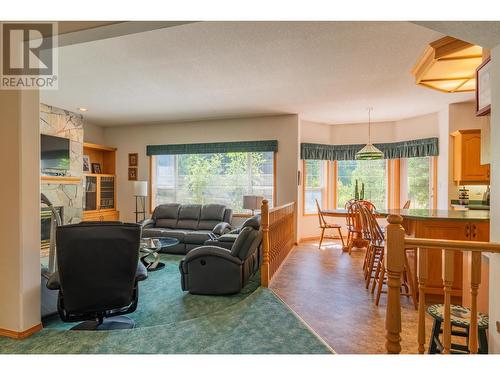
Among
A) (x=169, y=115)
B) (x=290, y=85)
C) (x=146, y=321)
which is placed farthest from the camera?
(x=169, y=115)

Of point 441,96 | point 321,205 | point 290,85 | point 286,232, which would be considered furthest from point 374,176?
point 290,85

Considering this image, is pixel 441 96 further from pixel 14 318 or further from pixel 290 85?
pixel 14 318

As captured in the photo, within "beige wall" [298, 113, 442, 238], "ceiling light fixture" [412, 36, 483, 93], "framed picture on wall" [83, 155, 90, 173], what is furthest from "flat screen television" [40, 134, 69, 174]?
"ceiling light fixture" [412, 36, 483, 93]

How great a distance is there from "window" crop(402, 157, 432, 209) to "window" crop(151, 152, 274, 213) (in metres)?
3.08

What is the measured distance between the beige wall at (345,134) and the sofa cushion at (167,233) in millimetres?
2653

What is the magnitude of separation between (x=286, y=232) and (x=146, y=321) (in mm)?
2681

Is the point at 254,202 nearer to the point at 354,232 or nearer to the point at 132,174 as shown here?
the point at 354,232

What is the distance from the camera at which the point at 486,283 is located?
2.21 meters

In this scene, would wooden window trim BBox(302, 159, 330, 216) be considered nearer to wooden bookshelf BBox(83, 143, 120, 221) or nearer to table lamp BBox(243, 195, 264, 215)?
table lamp BBox(243, 195, 264, 215)

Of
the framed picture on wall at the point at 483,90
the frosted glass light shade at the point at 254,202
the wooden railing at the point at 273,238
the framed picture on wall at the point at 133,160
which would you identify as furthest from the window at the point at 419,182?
the framed picture on wall at the point at 133,160

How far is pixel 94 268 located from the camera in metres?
2.23

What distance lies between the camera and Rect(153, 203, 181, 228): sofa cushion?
19.3 feet

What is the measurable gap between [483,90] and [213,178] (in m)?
5.11

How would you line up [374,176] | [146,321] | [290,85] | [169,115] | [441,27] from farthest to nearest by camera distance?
[374,176]
[169,115]
[290,85]
[146,321]
[441,27]
